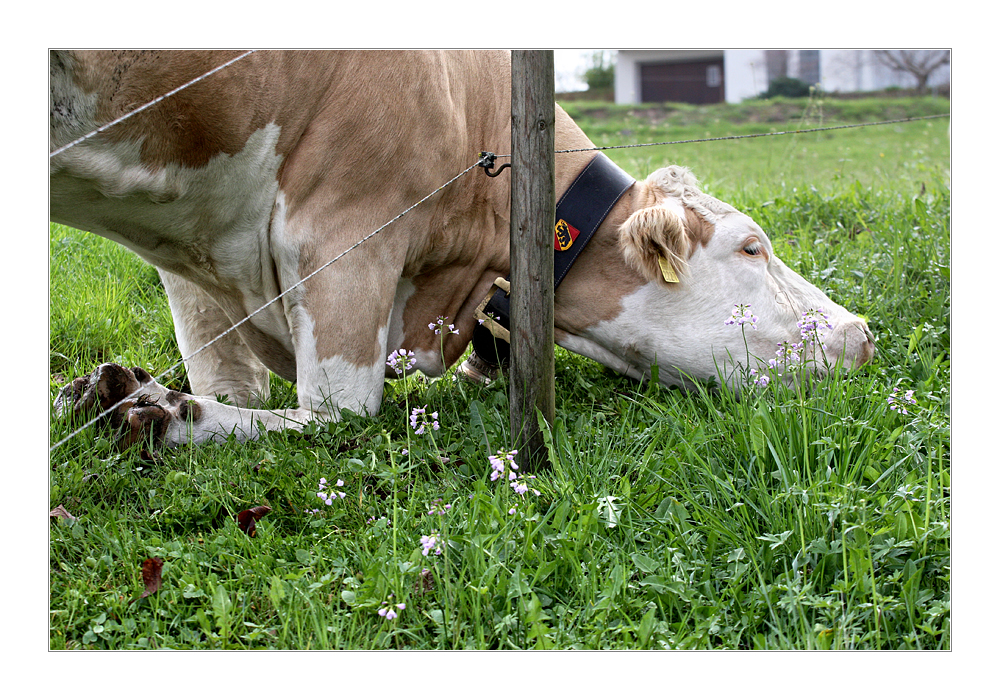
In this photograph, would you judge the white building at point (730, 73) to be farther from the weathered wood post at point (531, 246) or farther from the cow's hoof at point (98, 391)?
the cow's hoof at point (98, 391)

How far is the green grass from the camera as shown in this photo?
1868mm

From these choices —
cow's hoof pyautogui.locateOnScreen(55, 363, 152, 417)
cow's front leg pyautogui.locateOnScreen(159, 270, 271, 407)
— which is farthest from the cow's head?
cow's hoof pyautogui.locateOnScreen(55, 363, 152, 417)

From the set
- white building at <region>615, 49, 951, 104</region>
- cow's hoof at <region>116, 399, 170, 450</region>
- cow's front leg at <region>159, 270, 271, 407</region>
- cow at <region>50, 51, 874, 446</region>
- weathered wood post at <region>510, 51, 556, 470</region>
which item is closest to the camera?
weathered wood post at <region>510, 51, 556, 470</region>

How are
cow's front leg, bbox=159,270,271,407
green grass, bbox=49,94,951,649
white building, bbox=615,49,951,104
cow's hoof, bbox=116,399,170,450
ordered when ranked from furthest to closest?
white building, bbox=615,49,951,104, cow's front leg, bbox=159,270,271,407, cow's hoof, bbox=116,399,170,450, green grass, bbox=49,94,951,649

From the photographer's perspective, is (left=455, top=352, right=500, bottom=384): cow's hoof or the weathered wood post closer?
the weathered wood post

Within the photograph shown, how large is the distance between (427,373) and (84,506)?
1.40 meters

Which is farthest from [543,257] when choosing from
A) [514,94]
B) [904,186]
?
[904,186]

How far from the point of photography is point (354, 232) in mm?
2855

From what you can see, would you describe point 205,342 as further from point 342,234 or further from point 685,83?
point 685,83

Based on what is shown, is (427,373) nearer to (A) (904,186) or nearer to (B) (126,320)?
(B) (126,320)

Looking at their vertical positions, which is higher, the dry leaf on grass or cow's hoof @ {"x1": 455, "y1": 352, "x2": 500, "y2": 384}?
cow's hoof @ {"x1": 455, "y1": 352, "x2": 500, "y2": 384}

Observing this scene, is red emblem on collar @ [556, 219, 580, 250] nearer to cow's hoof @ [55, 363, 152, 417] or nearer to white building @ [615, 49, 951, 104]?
cow's hoof @ [55, 363, 152, 417]

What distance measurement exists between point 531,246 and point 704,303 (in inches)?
43.2

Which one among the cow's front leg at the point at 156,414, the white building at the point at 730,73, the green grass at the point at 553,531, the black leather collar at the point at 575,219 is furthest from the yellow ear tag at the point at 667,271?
the white building at the point at 730,73
